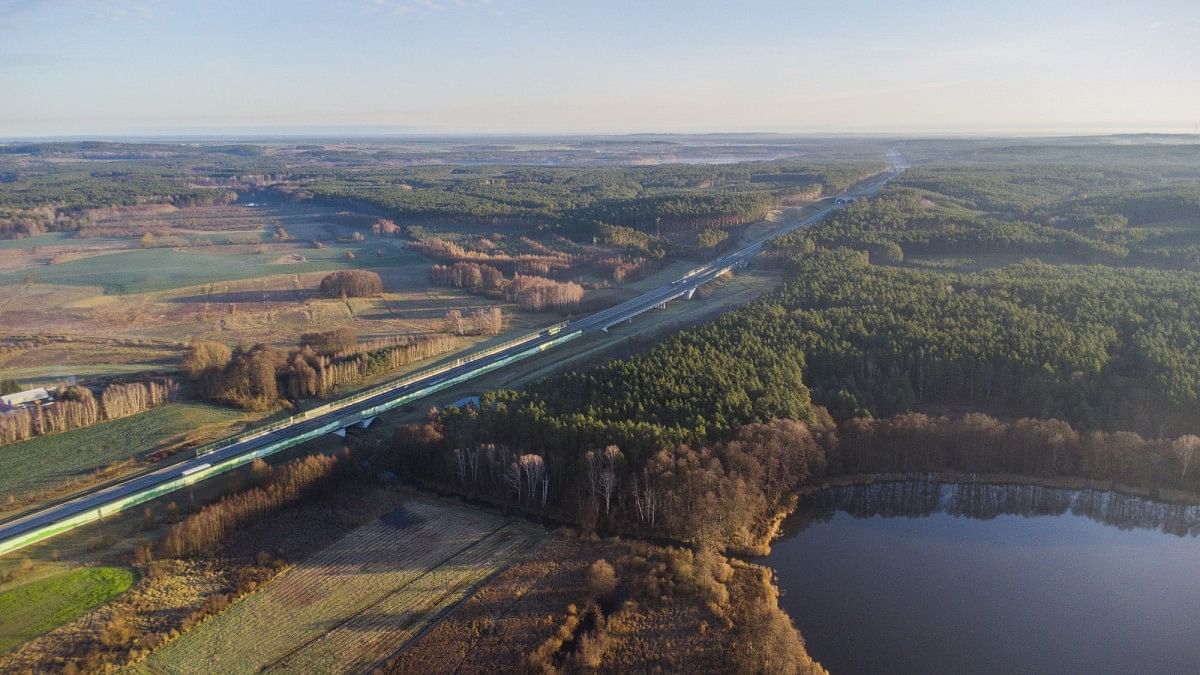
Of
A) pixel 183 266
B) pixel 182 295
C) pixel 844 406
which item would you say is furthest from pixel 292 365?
pixel 183 266

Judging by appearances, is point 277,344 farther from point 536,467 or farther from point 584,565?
point 584,565

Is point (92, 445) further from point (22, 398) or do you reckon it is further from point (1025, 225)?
point (1025, 225)

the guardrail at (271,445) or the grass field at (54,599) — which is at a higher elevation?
the guardrail at (271,445)

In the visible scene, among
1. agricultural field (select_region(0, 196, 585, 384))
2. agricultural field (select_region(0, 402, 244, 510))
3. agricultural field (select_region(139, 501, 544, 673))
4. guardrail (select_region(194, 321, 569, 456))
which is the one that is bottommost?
agricultural field (select_region(139, 501, 544, 673))

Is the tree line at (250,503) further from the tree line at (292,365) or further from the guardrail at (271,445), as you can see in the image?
the tree line at (292,365)

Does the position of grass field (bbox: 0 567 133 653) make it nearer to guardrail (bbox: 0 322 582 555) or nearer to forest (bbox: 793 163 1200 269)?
guardrail (bbox: 0 322 582 555)

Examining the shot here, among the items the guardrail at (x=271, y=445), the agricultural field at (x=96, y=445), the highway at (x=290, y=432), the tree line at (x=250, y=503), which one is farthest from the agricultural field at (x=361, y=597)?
the agricultural field at (x=96, y=445)

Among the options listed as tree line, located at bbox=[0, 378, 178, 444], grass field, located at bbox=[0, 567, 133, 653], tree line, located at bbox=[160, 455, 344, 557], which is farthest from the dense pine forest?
tree line, located at bbox=[0, 378, 178, 444]
